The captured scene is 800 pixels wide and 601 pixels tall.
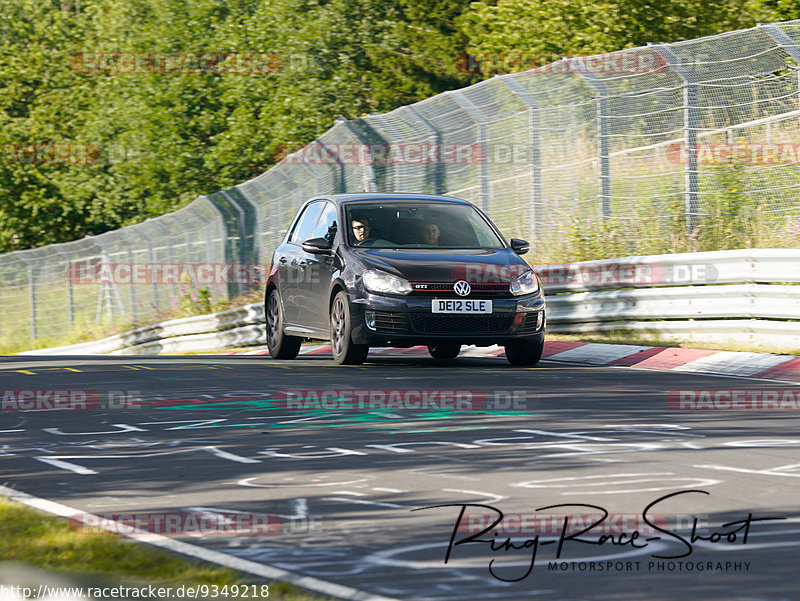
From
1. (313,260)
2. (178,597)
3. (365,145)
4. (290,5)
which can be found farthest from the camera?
(290,5)

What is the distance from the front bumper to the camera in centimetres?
1320

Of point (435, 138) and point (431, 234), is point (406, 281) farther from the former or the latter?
point (435, 138)

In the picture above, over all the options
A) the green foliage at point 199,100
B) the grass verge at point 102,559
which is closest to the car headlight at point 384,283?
the grass verge at point 102,559

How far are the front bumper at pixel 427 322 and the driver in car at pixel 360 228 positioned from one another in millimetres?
1122

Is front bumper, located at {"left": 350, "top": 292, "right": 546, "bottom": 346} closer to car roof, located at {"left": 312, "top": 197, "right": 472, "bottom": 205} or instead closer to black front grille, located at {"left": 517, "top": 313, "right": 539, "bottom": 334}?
black front grille, located at {"left": 517, "top": 313, "right": 539, "bottom": 334}

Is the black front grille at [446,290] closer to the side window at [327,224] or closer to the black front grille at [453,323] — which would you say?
the black front grille at [453,323]

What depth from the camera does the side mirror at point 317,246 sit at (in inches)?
566

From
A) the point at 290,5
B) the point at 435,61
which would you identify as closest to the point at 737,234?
the point at 435,61

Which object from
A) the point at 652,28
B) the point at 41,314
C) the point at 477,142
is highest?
the point at 652,28

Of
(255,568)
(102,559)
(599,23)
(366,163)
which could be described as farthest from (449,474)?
(599,23)

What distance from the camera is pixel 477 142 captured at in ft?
66.0

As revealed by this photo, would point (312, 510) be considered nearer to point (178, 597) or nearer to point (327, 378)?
point (178, 597)

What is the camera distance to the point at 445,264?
13453 millimetres

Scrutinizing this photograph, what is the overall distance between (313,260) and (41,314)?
25.8 metres
